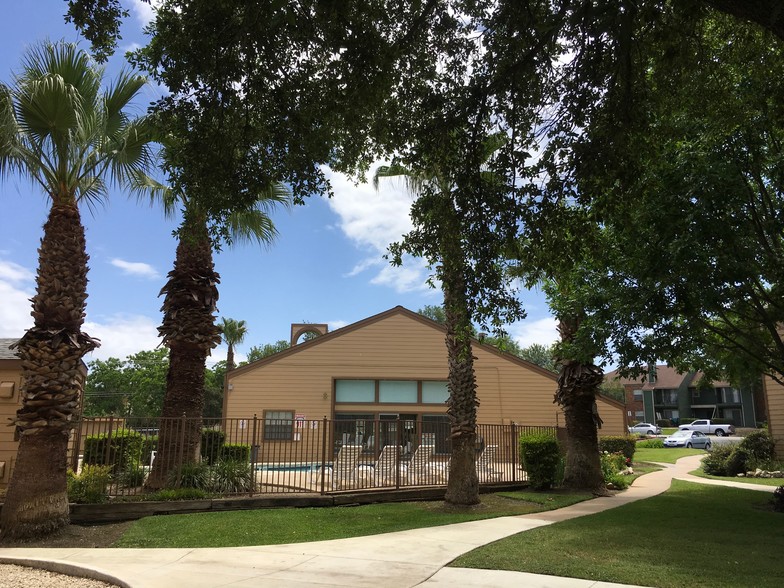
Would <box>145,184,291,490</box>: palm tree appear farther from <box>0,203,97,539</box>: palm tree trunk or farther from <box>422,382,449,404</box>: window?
<box>422,382,449,404</box>: window

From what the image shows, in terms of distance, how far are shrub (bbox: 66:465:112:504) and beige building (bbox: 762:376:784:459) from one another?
20.9 metres

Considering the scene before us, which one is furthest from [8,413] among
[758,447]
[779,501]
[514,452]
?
[758,447]

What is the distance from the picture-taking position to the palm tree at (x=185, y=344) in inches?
463

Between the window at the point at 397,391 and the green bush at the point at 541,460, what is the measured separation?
36.8ft

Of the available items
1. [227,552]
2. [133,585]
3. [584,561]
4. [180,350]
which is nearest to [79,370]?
[180,350]

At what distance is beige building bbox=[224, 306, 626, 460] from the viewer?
25078 millimetres

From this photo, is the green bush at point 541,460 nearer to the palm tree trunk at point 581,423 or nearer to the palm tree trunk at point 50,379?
the palm tree trunk at point 581,423

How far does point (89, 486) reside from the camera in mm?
10328

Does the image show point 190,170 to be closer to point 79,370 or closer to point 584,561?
point 79,370

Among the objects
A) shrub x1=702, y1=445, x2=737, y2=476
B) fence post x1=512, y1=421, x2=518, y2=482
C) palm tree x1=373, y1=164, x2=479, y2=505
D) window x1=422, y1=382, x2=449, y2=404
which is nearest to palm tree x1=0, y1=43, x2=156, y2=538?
palm tree x1=373, y1=164, x2=479, y2=505

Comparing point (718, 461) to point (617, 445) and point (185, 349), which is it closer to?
point (617, 445)

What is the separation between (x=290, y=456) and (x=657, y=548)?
24.6 feet

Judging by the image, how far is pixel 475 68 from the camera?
7926mm

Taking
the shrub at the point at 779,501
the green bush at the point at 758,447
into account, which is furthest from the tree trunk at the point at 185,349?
the green bush at the point at 758,447
